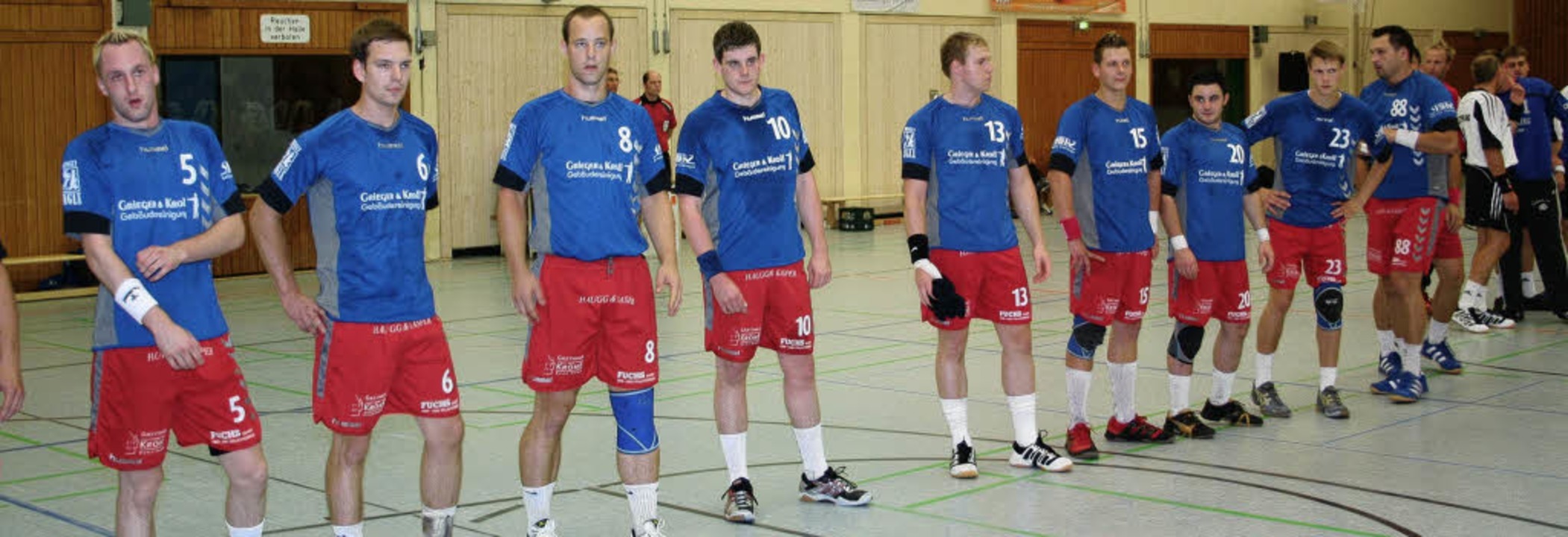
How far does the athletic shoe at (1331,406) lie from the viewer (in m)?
8.28

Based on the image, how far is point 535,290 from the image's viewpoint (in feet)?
18.5

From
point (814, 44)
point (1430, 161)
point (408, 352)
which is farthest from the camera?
point (814, 44)

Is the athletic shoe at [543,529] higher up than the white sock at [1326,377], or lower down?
lower down

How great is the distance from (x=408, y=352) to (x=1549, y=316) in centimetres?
1016

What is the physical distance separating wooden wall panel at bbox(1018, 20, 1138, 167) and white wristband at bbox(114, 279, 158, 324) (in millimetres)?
21806

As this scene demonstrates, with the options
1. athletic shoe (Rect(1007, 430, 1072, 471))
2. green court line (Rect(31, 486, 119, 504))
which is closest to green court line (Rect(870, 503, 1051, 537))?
athletic shoe (Rect(1007, 430, 1072, 471))

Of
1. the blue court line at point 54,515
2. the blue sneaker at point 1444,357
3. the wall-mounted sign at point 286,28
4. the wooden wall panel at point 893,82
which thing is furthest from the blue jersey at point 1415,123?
the wooden wall panel at point 893,82

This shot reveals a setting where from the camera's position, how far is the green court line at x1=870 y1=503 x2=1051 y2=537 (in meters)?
6.01

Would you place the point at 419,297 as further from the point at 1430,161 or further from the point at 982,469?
the point at 1430,161

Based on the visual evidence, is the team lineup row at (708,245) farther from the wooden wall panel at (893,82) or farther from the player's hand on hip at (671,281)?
the wooden wall panel at (893,82)

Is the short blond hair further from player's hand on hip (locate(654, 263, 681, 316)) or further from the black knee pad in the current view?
the black knee pad

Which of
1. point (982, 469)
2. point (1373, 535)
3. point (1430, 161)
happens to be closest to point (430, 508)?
point (982, 469)

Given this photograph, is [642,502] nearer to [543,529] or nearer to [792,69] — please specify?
[543,529]

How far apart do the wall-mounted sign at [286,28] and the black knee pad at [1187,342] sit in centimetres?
1293
